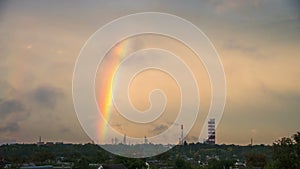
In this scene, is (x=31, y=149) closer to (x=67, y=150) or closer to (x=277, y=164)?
(x=67, y=150)

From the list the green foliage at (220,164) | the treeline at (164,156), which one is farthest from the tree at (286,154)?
the green foliage at (220,164)

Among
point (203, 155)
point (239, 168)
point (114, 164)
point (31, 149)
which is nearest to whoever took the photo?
point (114, 164)

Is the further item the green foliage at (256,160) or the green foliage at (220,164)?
the green foliage at (256,160)

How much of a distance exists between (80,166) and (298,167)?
15.7 m

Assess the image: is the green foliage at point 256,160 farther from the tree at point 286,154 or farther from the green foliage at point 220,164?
the tree at point 286,154

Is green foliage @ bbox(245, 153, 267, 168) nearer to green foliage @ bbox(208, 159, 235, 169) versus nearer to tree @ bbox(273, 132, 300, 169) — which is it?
green foliage @ bbox(208, 159, 235, 169)

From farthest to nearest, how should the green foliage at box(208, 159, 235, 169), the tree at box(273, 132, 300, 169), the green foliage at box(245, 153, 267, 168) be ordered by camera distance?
the green foliage at box(245, 153, 267, 168)
the green foliage at box(208, 159, 235, 169)
the tree at box(273, 132, 300, 169)

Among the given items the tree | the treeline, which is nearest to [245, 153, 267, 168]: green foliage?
the treeline

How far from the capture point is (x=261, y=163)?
101ft

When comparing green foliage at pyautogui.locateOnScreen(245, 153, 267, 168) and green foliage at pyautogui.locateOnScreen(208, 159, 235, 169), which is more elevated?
green foliage at pyautogui.locateOnScreen(245, 153, 267, 168)

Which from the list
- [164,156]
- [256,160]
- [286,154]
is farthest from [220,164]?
[286,154]

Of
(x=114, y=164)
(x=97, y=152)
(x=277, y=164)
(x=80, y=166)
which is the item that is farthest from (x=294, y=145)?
(x=97, y=152)

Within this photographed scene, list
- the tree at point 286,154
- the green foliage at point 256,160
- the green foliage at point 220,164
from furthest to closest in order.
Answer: the green foliage at point 256,160 → the green foliage at point 220,164 → the tree at point 286,154

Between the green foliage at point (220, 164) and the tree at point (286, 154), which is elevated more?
the tree at point (286, 154)
